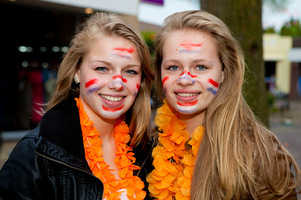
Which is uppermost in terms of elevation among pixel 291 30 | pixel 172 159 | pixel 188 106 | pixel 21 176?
pixel 291 30

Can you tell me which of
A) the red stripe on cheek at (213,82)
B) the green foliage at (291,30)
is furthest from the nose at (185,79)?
the green foliage at (291,30)

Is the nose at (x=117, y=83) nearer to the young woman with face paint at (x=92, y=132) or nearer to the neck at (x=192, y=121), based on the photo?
the young woman with face paint at (x=92, y=132)

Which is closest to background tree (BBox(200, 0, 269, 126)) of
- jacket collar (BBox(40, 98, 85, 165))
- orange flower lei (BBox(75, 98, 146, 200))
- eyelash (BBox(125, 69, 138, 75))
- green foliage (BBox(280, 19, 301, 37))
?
eyelash (BBox(125, 69, 138, 75))

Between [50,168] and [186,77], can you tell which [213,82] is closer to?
[186,77]

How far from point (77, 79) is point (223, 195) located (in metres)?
1.16

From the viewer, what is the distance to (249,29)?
9.71 ft

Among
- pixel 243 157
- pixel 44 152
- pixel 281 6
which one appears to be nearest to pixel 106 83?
pixel 44 152

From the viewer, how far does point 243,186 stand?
5.53ft

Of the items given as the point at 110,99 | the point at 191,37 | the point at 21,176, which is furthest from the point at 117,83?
the point at 21,176

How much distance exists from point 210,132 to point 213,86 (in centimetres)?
29

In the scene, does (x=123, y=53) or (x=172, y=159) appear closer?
(x=123, y=53)

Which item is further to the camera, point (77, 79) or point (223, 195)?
point (77, 79)

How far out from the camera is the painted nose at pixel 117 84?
187cm

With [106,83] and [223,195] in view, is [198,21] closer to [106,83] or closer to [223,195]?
[106,83]
